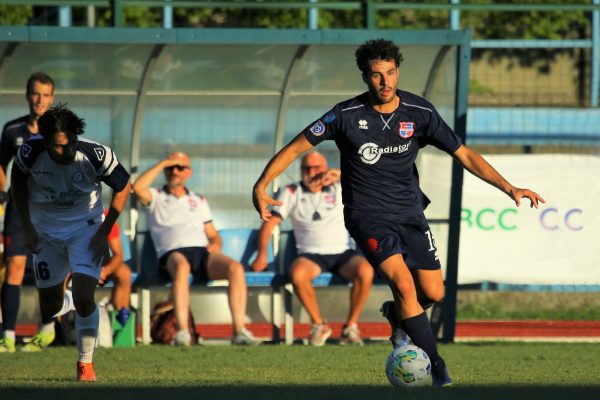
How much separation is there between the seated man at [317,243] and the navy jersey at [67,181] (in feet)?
11.4

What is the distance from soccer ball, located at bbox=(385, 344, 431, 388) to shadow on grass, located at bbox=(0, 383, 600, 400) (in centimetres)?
8

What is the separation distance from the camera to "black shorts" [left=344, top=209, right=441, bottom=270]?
7.21 metres

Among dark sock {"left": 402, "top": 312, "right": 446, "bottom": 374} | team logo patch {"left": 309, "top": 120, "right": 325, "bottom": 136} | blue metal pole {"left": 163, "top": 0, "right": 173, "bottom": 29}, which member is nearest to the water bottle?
team logo patch {"left": 309, "top": 120, "right": 325, "bottom": 136}

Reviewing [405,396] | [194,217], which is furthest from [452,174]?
[405,396]

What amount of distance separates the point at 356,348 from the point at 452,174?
196cm

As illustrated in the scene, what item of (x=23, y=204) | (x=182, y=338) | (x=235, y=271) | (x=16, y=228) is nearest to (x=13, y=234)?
(x=16, y=228)

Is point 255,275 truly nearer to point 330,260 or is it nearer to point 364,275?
point 330,260

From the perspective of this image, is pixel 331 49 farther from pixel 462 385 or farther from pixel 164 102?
pixel 462 385

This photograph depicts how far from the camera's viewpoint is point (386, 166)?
7422 mm

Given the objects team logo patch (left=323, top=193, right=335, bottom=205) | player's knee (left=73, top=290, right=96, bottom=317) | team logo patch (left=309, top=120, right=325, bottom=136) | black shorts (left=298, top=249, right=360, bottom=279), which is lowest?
black shorts (left=298, top=249, right=360, bottom=279)

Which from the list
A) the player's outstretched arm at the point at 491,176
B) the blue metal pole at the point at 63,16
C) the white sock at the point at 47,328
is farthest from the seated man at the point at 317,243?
the blue metal pole at the point at 63,16

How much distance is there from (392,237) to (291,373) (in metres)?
1.51

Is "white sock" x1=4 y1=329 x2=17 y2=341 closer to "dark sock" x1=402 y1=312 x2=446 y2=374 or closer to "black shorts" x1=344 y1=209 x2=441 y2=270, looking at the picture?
"black shorts" x1=344 y1=209 x2=441 y2=270

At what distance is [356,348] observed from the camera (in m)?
10.5
